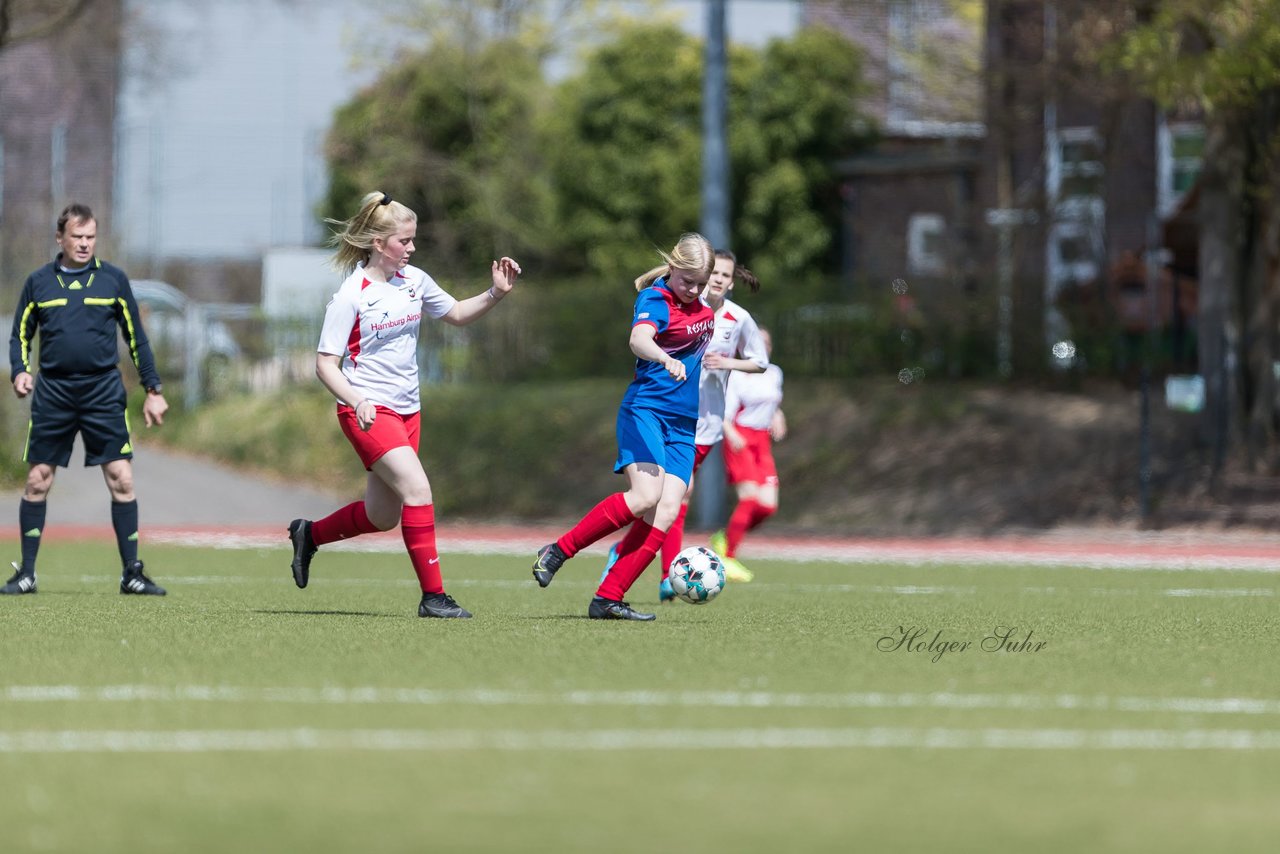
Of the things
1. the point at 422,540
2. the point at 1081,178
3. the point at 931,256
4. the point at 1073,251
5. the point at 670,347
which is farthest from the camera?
the point at 1073,251

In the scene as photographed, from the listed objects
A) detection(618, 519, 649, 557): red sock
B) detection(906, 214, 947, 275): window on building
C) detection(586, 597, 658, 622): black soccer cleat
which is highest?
detection(906, 214, 947, 275): window on building

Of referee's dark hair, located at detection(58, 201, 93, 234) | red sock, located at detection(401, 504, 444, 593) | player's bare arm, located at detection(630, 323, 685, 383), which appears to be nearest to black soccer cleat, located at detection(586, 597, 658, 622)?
red sock, located at detection(401, 504, 444, 593)

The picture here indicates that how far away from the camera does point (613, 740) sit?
20.0 ft

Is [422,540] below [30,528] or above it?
above

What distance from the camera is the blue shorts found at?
10.0 meters

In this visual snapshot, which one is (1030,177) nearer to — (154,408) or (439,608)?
(154,408)

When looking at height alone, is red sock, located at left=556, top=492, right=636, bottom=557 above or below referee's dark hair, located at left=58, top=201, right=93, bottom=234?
below

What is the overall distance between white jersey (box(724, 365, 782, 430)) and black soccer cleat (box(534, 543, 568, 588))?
4.48m

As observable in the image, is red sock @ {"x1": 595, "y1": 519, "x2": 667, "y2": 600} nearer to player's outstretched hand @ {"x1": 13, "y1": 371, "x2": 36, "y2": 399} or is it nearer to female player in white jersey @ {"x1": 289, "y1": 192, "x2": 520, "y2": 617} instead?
female player in white jersey @ {"x1": 289, "y1": 192, "x2": 520, "y2": 617}

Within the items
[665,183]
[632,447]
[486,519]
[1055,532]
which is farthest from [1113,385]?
[632,447]

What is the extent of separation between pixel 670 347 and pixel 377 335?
137 cm

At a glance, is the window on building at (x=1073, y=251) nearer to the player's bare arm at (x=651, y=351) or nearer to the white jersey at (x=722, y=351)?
the white jersey at (x=722, y=351)

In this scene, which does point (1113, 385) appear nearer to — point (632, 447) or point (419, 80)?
point (632, 447)

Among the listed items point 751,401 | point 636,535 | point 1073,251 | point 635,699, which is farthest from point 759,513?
point 1073,251
